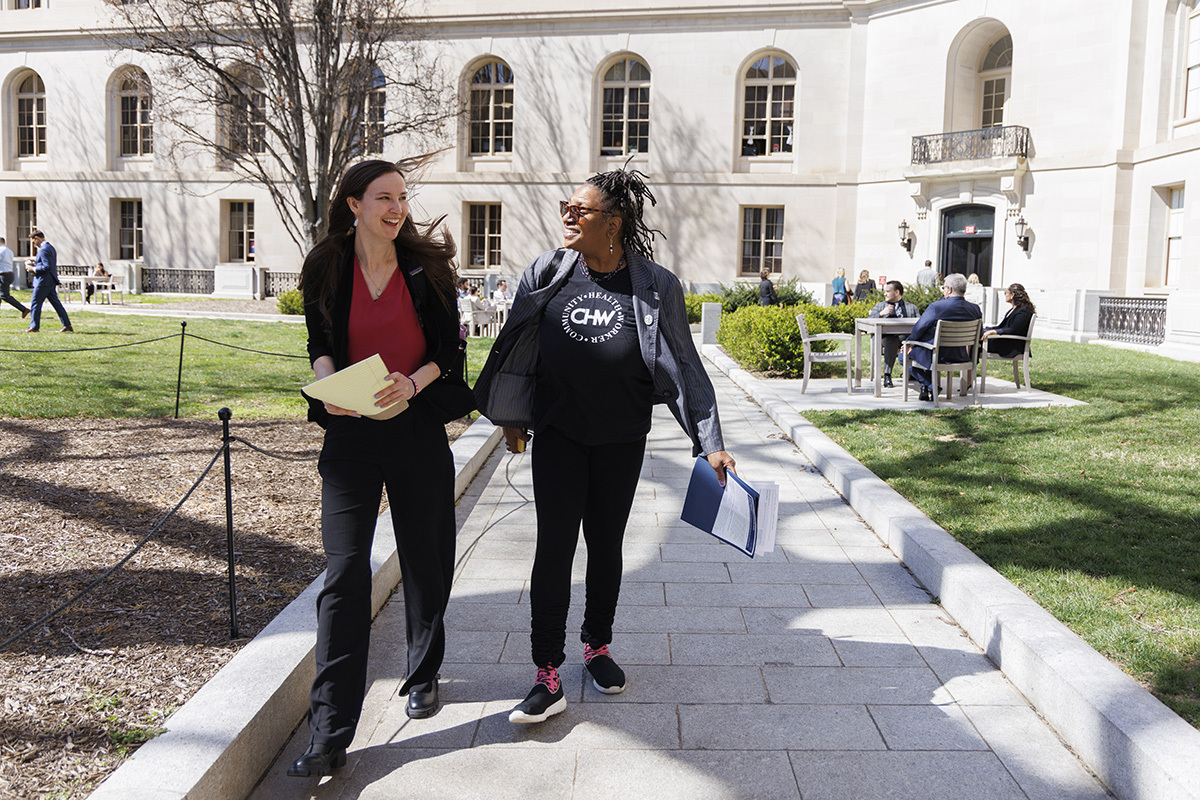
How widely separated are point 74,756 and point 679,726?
6.63ft

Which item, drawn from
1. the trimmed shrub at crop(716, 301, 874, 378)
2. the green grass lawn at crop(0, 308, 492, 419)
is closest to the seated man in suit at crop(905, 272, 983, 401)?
the trimmed shrub at crop(716, 301, 874, 378)

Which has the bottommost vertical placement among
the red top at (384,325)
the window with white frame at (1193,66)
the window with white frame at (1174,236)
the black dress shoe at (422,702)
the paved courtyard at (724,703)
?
the paved courtyard at (724,703)

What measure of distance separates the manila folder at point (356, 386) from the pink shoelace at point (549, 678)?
1211 millimetres

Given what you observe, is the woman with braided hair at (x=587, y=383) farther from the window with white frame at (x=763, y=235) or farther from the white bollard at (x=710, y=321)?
the window with white frame at (x=763, y=235)

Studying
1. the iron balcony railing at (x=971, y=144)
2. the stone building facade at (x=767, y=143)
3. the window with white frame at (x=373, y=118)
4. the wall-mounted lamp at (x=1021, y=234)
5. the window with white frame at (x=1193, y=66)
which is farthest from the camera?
the wall-mounted lamp at (x=1021, y=234)

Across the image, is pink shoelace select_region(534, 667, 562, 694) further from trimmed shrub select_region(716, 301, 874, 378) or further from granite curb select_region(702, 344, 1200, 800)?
trimmed shrub select_region(716, 301, 874, 378)

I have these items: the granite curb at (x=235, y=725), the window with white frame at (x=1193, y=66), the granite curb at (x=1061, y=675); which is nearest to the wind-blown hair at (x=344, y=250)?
the granite curb at (x=235, y=725)

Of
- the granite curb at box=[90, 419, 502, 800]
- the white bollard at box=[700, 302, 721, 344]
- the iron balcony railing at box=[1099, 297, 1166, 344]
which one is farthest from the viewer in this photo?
the white bollard at box=[700, 302, 721, 344]

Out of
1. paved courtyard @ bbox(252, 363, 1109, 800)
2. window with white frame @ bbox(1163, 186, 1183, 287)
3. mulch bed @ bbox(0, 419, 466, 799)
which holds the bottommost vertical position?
paved courtyard @ bbox(252, 363, 1109, 800)

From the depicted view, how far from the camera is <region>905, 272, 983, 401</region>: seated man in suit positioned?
10.8 meters

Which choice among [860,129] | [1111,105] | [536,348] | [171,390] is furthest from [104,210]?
[536,348]

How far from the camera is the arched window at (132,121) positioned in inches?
1458

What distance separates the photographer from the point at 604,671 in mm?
3861

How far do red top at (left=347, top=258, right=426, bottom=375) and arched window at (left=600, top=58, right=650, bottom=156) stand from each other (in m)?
31.2
